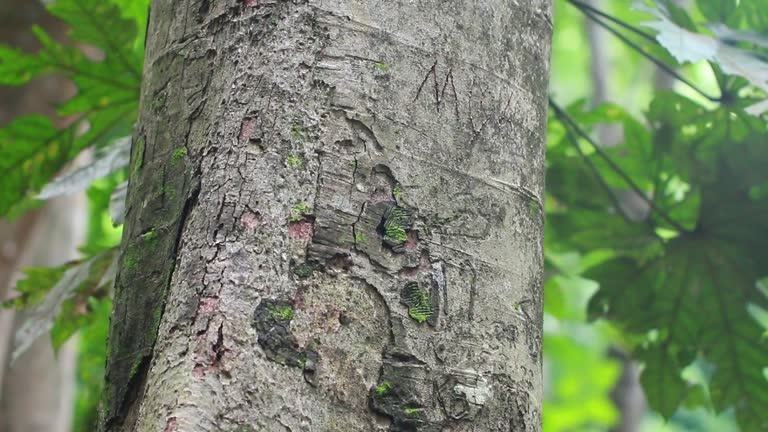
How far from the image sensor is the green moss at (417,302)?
75 centimetres

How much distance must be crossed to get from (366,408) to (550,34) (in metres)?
0.52

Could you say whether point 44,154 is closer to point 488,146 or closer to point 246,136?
point 246,136

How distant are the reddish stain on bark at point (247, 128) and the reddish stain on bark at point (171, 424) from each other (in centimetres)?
27

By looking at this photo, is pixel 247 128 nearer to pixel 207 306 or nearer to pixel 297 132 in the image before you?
pixel 297 132

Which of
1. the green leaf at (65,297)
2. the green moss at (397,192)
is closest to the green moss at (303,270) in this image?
the green moss at (397,192)

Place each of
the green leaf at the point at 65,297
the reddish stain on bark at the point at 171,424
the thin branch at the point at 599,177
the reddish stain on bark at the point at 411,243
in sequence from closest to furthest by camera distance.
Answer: the reddish stain on bark at the point at 171,424 → the reddish stain on bark at the point at 411,243 → the green leaf at the point at 65,297 → the thin branch at the point at 599,177

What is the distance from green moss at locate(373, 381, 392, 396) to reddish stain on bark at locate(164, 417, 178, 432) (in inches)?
7.0

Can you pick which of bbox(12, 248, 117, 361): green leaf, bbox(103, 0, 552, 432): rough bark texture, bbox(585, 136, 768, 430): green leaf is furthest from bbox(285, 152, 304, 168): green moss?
bbox(585, 136, 768, 430): green leaf

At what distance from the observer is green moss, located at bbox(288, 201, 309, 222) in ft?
2.43

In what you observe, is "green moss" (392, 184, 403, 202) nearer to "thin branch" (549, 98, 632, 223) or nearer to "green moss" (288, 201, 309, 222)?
"green moss" (288, 201, 309, 222)

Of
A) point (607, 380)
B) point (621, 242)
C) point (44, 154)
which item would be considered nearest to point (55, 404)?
point (44, 154)

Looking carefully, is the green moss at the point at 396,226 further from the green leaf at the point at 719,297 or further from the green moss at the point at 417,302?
A: the green leaf at the point at 719,297

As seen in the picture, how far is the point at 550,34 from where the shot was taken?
96cm

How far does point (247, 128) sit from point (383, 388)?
283mm
